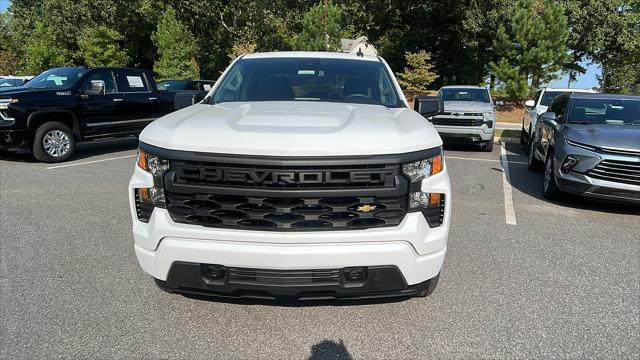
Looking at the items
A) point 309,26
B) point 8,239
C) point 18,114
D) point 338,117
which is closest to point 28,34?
point 309,26

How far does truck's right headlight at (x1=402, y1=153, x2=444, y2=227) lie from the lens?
108 inches

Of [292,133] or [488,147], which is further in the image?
[488,147]

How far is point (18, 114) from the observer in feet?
28.4

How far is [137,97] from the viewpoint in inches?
422

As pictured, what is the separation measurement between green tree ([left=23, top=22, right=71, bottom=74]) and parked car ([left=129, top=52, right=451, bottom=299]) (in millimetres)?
39157

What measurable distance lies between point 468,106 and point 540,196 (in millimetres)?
4817

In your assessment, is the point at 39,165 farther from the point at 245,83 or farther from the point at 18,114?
the point at 245,83

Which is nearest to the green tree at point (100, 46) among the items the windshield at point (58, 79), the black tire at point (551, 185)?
the windshield at point (58, 79)

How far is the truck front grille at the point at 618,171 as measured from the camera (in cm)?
569

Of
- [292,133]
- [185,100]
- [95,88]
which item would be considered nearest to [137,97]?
[95,88]

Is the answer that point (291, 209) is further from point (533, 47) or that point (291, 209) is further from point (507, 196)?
point (533, 47)

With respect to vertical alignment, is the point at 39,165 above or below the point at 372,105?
below

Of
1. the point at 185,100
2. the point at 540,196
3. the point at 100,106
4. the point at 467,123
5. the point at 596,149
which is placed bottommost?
the point at 540,196

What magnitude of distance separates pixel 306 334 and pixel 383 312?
603mm
